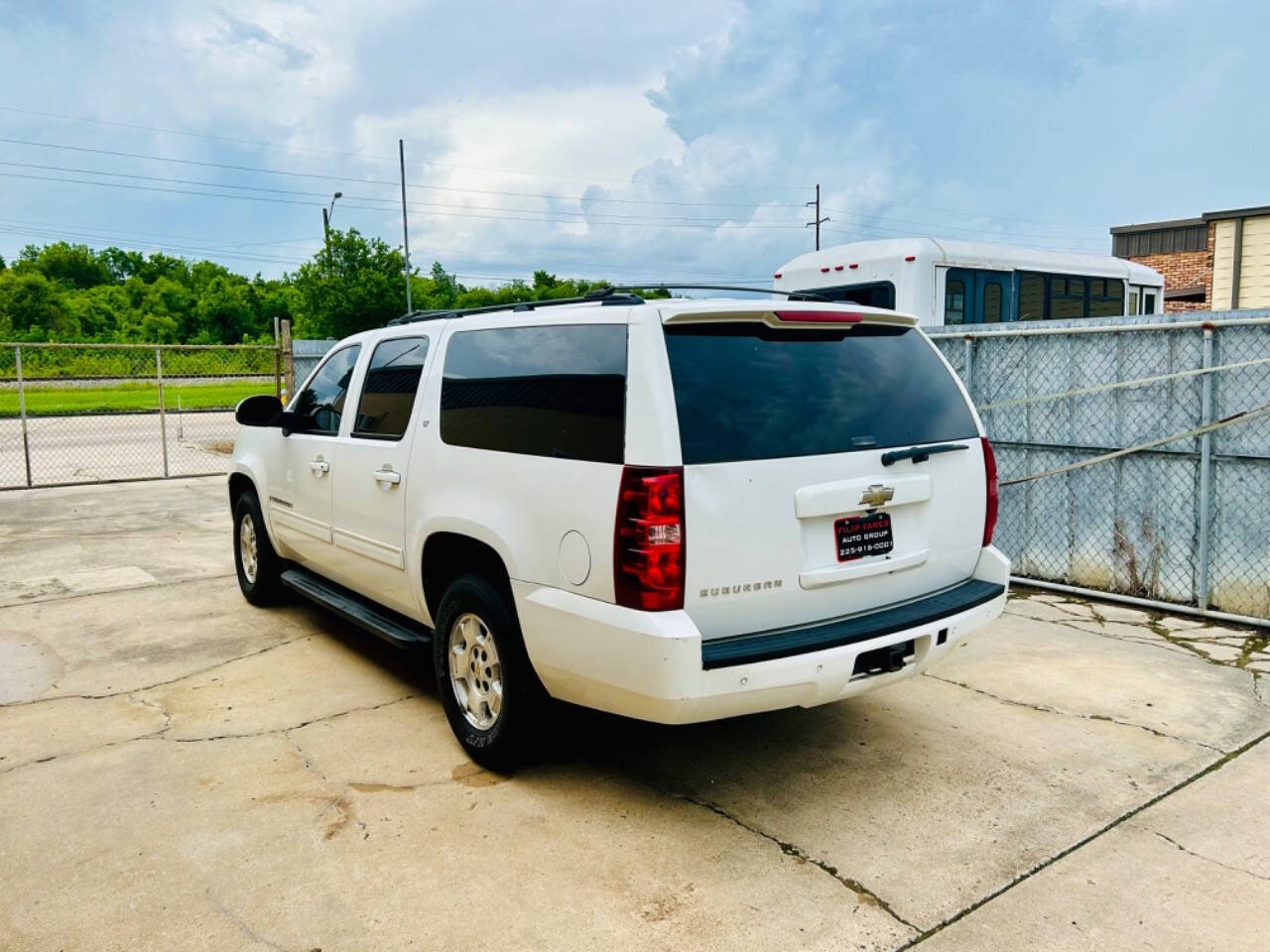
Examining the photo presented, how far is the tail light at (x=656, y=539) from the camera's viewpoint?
329 cm

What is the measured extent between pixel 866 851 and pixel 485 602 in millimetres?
1738

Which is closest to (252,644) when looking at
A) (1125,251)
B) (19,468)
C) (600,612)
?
(600,612)

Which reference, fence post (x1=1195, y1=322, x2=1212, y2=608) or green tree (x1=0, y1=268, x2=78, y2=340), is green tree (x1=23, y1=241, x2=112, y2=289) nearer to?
green tree (x1=0, y1=268, x2=78, y2=340)

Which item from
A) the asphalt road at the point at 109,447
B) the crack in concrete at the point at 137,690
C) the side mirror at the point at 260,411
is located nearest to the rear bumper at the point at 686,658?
the crack in concrete at the point at 137,690

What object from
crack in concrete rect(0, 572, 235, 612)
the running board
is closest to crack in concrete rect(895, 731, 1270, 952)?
the running board

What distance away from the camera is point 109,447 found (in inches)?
817

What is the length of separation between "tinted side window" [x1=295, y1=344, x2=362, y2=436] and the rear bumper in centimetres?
237

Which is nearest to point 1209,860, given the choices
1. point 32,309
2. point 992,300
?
point 992,300

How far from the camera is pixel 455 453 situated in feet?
14.3

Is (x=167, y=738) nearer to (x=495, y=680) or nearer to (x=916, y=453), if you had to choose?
(x=495, y=680)

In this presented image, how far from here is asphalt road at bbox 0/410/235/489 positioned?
52.6ft

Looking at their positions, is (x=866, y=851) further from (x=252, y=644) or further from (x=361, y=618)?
(x=252, y=644)

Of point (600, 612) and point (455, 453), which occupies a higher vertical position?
point (455, 453)

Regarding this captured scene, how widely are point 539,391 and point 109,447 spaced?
19.9 m
